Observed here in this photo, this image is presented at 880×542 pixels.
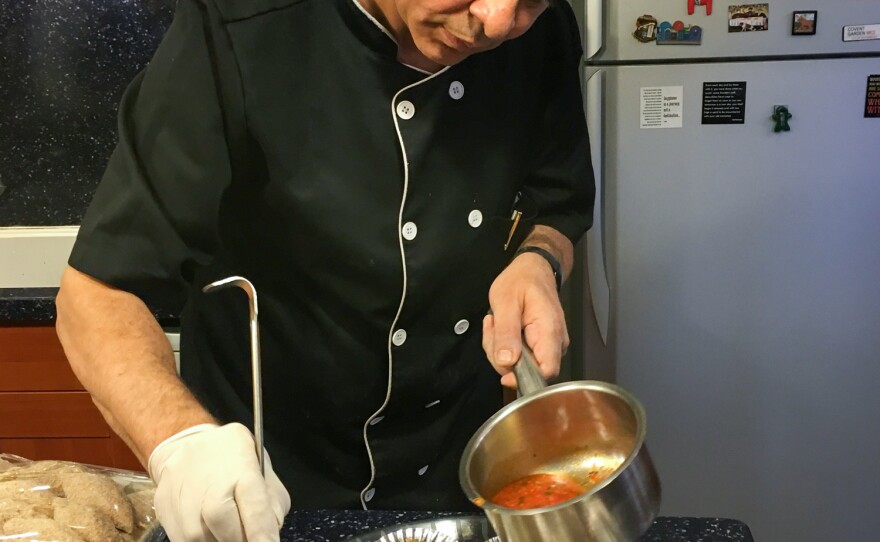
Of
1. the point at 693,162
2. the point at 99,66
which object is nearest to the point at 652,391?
the point at 693,162

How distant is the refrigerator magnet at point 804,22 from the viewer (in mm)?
1546

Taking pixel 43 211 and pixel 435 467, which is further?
pixel 43 211

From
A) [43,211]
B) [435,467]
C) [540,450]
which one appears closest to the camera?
[540,450]

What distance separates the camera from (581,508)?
22.8 inches

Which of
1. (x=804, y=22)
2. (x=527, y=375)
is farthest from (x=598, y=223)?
(x=527, y=375)

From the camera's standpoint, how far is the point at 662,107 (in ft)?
5.32

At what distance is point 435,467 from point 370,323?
252mm

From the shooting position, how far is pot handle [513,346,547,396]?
2.55 feet

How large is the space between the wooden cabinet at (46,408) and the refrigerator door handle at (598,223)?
98 cm

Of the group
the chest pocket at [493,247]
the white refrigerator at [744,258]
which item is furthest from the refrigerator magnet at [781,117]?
the chest pocket at [493,247]

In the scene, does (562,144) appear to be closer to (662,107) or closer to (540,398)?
(540,398)

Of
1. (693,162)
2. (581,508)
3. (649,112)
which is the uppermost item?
(649,112)

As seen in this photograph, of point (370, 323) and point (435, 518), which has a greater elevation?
point (370, 323)

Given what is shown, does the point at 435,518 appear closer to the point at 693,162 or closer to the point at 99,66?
the point at 693,162
